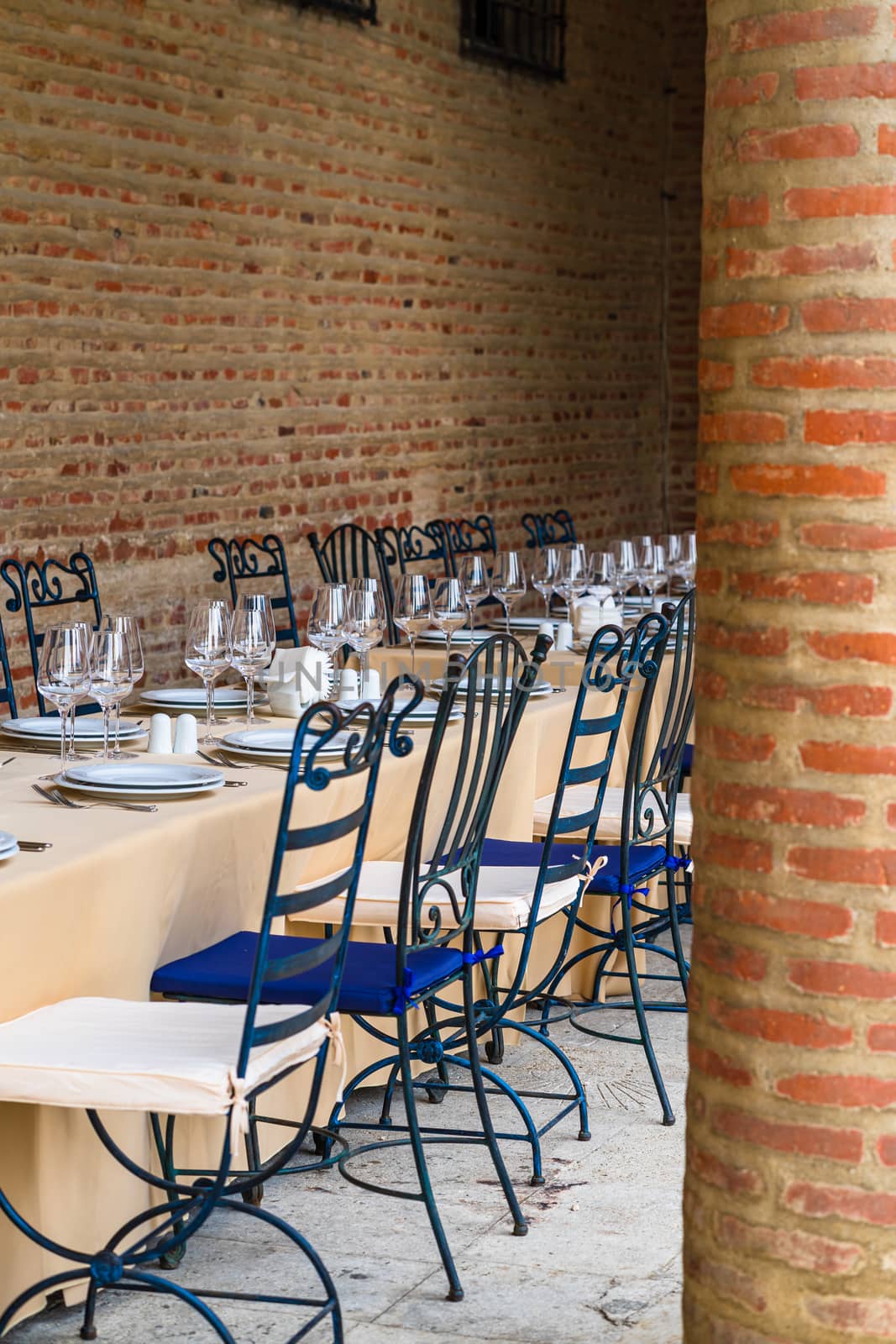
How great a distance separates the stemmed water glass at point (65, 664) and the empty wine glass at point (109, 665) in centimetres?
2

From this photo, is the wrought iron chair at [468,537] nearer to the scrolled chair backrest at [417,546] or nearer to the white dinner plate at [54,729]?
the scrolled chair backrest at [417,546]

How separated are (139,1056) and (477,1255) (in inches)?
35.7

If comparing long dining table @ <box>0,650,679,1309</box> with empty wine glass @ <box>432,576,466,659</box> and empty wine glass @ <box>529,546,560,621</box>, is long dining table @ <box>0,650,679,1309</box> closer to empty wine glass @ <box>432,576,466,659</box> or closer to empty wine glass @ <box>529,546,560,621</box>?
empty wine glass @ <box>432,576,466,659</box>

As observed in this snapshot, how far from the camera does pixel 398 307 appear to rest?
8.82 meters

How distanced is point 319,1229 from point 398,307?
6244mm

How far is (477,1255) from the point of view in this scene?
10.3 ft

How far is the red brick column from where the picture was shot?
2148 mm

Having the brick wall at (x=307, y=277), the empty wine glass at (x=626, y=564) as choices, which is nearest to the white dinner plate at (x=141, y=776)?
the empty wine glass at (x=626, y=564)

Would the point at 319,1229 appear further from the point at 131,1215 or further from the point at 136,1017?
the point at 136,1017

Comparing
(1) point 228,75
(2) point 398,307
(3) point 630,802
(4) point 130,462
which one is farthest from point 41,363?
(3) point 630,802

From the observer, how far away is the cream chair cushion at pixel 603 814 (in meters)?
4.41

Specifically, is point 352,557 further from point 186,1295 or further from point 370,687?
point 186,1295

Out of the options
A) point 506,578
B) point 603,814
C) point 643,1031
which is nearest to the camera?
point 643,1031

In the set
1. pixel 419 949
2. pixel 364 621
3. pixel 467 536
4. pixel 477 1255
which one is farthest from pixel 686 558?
pixel 477 1255
